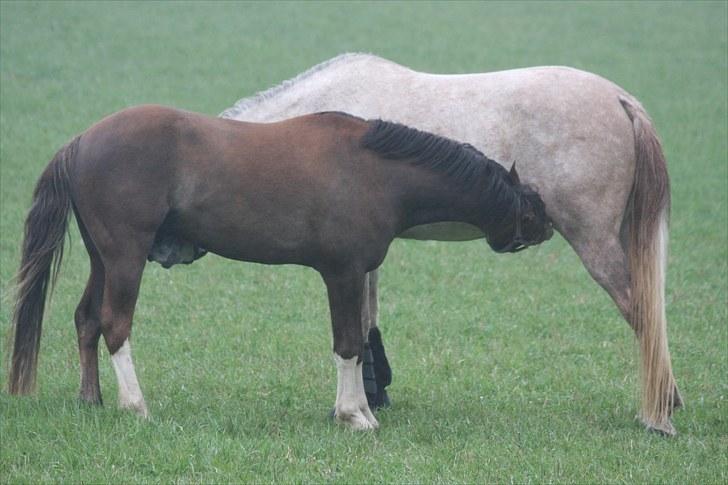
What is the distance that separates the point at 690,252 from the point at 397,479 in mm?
8416

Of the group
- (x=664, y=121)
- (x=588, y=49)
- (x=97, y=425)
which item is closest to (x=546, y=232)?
(x=97, y=425)

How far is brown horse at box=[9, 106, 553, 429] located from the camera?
5934mm

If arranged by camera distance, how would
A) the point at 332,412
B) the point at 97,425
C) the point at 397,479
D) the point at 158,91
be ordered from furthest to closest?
the point at 158,91, the point at 332,412, the point at 97,425, the point at 397,479

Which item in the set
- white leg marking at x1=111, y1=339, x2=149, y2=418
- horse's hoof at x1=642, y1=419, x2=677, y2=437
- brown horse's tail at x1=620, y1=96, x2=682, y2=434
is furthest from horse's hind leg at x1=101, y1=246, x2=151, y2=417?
horse's hoof at x1=642, y1=419, x2=677, y2=437

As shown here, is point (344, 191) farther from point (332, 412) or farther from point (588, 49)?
point (588, 49)

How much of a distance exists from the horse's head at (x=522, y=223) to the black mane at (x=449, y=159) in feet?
0.21

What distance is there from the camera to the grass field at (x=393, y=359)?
5469 millimetres

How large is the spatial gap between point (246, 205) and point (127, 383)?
121 centimetres

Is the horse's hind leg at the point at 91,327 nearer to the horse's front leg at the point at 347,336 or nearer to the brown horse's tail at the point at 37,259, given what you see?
the brown horse's tail at the point at 37,259

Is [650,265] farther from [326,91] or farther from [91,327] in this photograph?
[91,327]

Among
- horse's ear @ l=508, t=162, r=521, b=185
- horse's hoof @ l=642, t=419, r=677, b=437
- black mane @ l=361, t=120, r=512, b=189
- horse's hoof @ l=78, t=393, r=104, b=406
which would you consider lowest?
horse's hoof @ l=78, t=393, r=104, b=406

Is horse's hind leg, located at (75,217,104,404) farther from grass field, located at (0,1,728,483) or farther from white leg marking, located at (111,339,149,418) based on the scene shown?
white leg marking, located at (111,339,149,418)

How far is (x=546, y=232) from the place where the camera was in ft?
21.6

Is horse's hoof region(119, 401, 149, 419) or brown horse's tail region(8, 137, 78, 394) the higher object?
brown horse's tail region(8, 137, 78, 394)
